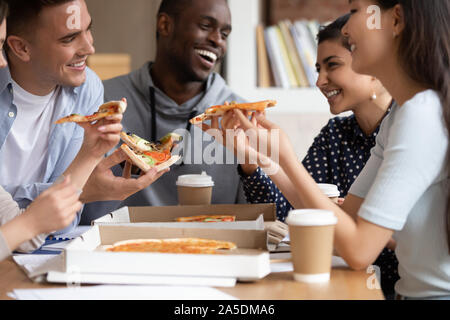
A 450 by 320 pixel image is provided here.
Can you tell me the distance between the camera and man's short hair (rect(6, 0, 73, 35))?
5.84 feet

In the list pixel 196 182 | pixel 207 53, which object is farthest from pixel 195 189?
pixel 207 53

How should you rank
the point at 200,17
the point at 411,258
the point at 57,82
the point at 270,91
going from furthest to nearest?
the point at 270,91 < the point at 200,17 < the point at 57,82 < the point at 411,258

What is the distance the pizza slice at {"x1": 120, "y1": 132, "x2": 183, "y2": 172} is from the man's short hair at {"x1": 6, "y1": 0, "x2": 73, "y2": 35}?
1.60 feet

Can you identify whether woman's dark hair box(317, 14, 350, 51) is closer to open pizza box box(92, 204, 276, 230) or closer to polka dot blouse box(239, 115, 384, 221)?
polka dot blouse box(239, 115, 384, 221)

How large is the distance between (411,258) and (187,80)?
1.61 metres

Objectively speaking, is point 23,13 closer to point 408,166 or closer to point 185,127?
point 185,127

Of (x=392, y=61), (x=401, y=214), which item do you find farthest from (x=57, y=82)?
(x=401, y=214)

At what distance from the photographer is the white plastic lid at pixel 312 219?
1.02m

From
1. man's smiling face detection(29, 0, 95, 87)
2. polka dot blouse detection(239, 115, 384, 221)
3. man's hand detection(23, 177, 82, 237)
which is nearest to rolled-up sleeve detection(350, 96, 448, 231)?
man's hand detection(23, 177, 82, 237)

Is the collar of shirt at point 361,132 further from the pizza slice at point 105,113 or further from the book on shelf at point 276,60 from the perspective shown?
the pizza slice at point 105,113

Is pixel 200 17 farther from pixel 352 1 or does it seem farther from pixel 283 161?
pixel 283 161

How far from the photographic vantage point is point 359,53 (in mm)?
1313

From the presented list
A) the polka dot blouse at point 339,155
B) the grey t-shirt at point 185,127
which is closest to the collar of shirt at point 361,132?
the polka dot blouse at point 339,155
